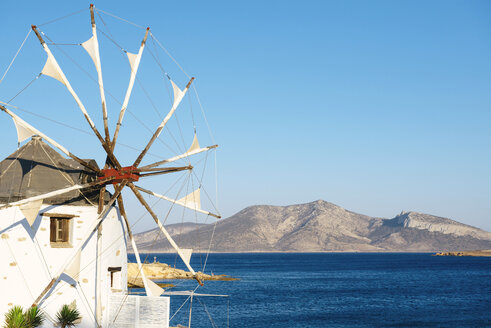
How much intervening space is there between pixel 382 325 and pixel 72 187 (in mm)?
39603

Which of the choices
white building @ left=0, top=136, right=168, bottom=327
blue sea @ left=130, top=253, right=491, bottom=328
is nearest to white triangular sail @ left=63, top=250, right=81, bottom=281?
white building @ left=0, top=136, right=168, bottom=327

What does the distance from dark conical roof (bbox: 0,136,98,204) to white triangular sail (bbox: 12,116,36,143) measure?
3.43ft

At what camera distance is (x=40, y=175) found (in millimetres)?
24859

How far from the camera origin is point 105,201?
25.9 m

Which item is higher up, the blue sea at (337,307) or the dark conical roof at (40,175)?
the dark conical roof at (40,175)

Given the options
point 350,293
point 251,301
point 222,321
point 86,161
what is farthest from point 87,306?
point 350,293

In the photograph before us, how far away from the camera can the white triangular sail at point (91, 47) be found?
2503 centimetres

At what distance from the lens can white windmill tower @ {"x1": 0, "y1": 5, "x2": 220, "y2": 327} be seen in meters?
23.2

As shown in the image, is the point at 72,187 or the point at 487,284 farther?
the point at 487,284

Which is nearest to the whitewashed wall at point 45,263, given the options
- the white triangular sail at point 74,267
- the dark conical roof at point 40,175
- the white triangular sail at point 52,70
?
the white triangular sail at point 74,267

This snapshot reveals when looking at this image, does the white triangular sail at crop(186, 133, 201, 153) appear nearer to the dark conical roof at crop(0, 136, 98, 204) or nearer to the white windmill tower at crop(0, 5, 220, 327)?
the white windmill tower at crop(0, 5, 220, 327)

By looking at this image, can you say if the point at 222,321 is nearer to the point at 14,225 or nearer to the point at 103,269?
the point at 103,269

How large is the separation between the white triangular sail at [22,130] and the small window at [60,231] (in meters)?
3.56

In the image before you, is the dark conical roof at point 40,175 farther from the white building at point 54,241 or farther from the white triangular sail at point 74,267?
the white triangular sail at point 74,267
